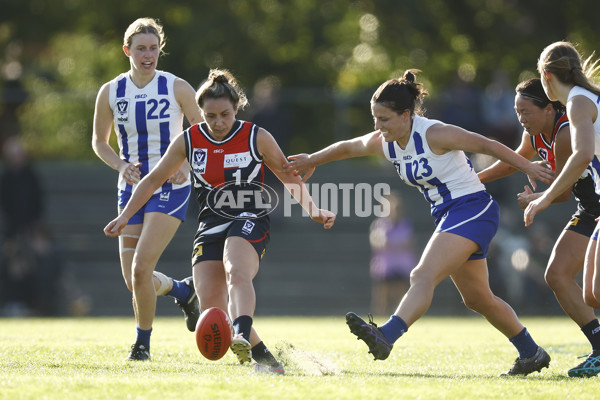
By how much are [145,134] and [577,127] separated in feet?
10.9

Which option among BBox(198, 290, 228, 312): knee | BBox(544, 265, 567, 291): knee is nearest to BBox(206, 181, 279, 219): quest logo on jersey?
BBox(198, 290, 228, 312): knee

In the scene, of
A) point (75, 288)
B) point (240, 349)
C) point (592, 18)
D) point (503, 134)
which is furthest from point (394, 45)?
point (240, 349)

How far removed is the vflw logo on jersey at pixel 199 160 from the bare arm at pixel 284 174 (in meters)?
0.38

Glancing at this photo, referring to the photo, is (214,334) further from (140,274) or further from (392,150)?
(392,150)

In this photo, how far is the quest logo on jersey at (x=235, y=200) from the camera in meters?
6.36

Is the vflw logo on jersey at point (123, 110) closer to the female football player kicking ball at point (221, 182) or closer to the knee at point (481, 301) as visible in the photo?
the female football player kicking ball at point (221, 182)

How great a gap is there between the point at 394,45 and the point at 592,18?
4479 millimetres

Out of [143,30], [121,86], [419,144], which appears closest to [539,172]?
[419,144]

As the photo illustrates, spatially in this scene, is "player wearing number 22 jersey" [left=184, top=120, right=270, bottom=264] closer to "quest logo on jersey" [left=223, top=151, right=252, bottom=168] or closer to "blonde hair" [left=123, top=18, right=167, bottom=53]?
"quest logo on jersey" [left=223, top=151, right=252, bottom=168]

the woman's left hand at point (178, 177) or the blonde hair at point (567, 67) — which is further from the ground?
the blonde hair at point (567, 67)

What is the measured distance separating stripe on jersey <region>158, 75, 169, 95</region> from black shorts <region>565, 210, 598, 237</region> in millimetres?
3248

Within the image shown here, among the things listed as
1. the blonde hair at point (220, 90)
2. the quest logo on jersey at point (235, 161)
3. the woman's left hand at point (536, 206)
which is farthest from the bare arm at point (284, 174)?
the woman's left hand at point (536, 206)

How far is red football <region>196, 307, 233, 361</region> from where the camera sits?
5.75m

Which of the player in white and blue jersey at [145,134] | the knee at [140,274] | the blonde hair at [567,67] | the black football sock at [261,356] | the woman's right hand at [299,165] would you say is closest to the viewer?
the blonde hair at [567,67]
